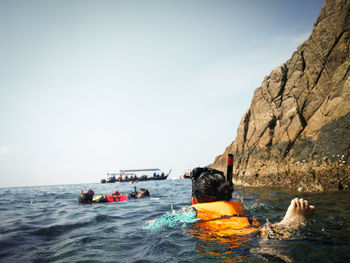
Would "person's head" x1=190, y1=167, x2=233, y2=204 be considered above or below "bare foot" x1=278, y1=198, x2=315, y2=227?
above

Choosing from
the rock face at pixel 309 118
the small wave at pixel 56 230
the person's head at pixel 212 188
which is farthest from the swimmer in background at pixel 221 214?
the rock face at pixel 309 118

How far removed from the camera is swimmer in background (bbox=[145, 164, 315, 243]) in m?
2.39

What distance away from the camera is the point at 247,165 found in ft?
52.6

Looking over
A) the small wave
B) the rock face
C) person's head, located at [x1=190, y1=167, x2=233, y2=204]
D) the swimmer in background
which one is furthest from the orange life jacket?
the rock face

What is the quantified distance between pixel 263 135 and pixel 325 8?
8953 mm

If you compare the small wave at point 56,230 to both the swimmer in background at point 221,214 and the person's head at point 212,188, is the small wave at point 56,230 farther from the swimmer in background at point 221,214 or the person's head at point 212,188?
the person's head at point 212,188

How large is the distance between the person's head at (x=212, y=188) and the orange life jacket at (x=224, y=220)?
0.14 meters

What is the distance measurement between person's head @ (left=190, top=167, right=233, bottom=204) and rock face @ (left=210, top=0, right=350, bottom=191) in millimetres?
8445

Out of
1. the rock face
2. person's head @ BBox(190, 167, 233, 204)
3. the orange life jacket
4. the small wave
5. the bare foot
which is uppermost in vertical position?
the rock face

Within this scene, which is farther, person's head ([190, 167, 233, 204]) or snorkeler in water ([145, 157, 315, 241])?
person's head ([190, 167, 233, 204])

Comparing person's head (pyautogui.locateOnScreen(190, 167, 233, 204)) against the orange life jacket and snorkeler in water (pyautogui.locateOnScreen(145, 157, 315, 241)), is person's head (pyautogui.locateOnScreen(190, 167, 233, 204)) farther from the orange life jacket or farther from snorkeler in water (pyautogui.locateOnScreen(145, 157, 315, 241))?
the orange life jacket

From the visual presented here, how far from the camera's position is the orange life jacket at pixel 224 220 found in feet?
9.05

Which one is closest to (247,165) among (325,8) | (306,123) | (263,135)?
(263,135)

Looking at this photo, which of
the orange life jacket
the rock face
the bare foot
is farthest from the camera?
the rock face
